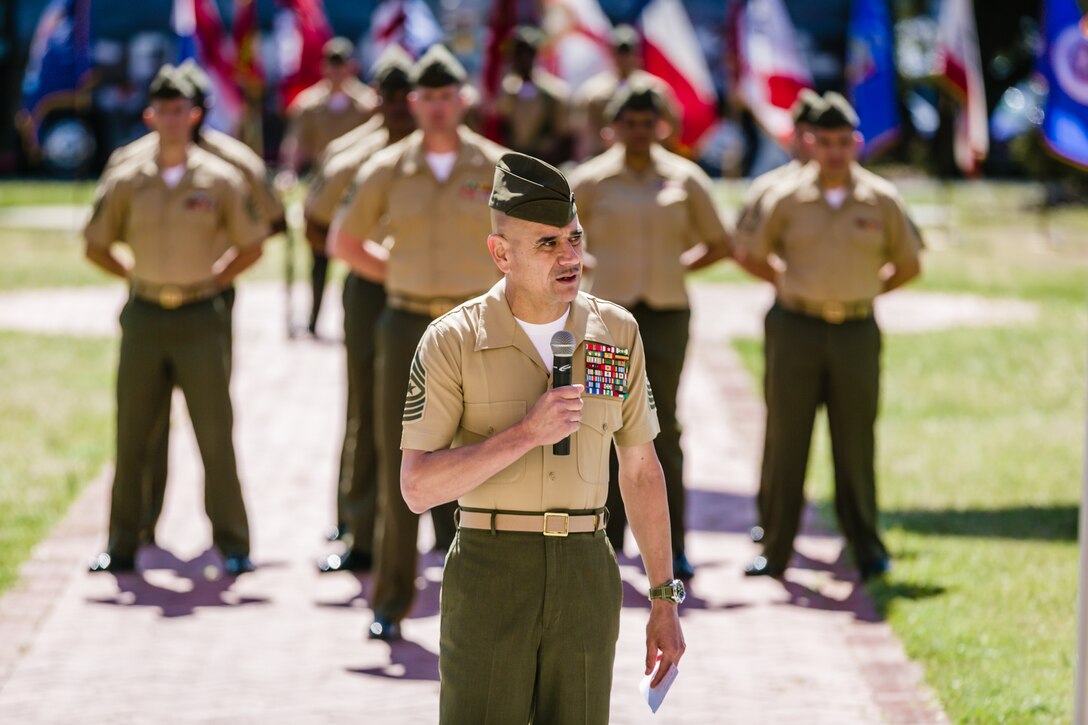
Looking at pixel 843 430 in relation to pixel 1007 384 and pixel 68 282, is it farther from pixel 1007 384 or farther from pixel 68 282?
pixel 68 282

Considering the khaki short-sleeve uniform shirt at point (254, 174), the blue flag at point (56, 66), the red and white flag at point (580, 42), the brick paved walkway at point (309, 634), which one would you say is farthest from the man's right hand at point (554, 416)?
the blue flag at point (56, 66)

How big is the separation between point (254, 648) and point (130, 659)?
541mm

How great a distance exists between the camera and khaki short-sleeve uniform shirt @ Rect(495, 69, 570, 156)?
18.2m

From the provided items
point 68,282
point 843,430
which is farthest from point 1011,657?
point 68,282

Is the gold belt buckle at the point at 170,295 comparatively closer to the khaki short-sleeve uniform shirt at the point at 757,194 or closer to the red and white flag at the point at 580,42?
the khaki short-sleeve uniform shirt at the point at 757,194

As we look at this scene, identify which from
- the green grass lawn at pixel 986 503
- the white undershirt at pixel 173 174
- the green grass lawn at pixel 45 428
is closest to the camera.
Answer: the green grass lawn at pixel 986 503

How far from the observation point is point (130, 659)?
25.5ft

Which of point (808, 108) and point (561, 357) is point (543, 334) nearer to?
point (561, 357)

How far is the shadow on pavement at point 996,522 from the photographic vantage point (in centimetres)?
1011

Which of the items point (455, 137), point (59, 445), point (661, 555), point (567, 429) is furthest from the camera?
point (59, 445)

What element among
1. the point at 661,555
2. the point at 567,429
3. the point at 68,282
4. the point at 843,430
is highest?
the point at 567,429

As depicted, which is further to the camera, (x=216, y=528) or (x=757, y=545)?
(x=757, y=545)

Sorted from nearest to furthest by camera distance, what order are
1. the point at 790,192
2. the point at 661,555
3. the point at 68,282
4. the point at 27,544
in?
1. the point at 661,555
2. the point at 790,192
3. the point at 27,544
4. the point at 68,282

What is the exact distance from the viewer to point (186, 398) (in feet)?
30.6
